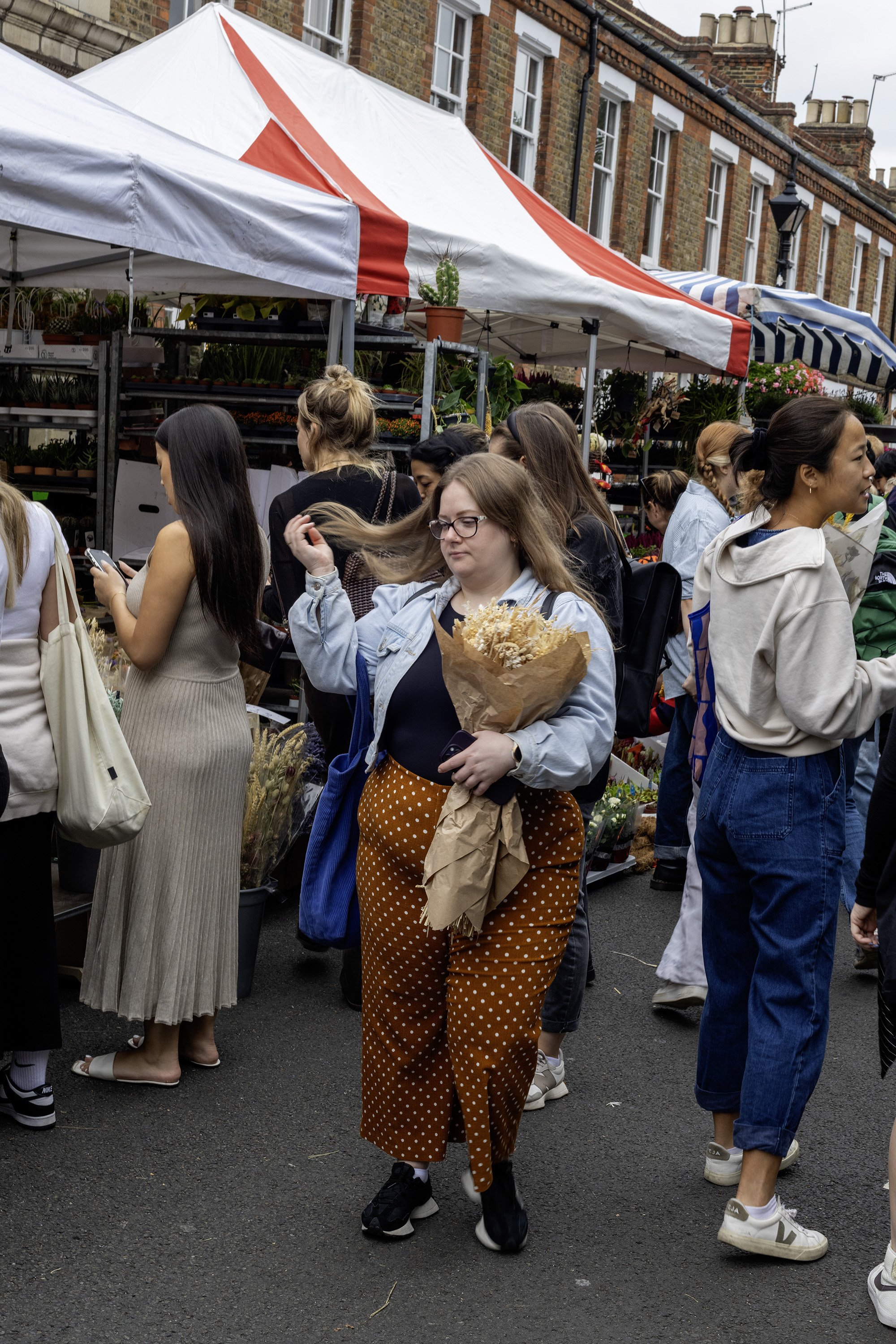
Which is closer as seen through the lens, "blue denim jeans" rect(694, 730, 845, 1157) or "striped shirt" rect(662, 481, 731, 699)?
"blue denim jeans" rect(694, 730, 845, 1157)

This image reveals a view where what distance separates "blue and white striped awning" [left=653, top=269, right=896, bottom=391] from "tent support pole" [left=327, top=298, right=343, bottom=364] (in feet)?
21.8

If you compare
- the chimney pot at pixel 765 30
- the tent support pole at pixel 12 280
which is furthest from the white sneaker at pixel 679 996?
the chimney pot at pixel 765 30

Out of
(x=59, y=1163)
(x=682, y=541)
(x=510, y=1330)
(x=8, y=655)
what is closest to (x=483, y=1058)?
(x=510, y=1330)

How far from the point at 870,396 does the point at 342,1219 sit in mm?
18564

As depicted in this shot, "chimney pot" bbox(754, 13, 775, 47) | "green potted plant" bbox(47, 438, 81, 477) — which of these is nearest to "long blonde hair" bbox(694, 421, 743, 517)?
"green potted plant" bbox(47, 438, 81, 477)

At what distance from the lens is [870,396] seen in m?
19.8

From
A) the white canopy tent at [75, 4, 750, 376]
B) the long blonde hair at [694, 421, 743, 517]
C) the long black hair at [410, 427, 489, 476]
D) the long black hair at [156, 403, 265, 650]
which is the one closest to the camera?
the long black hair at [156, 403, 265, 650]

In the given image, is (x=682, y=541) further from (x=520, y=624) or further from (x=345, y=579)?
(x=520, y=624)

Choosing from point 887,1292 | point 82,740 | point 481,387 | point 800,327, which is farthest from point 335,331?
point 800,327

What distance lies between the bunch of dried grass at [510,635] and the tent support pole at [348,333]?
3603mm

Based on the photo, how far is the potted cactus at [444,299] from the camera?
285 inches

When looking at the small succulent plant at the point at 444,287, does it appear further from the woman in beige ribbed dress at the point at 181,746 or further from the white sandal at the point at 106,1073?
the white sandal at the point at 106,1073

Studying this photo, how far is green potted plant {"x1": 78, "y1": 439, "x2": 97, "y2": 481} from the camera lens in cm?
732

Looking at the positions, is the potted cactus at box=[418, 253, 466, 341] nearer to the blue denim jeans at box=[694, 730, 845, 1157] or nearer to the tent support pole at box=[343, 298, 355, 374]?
the tent support pole at box=[343, 298, 355, 374]
